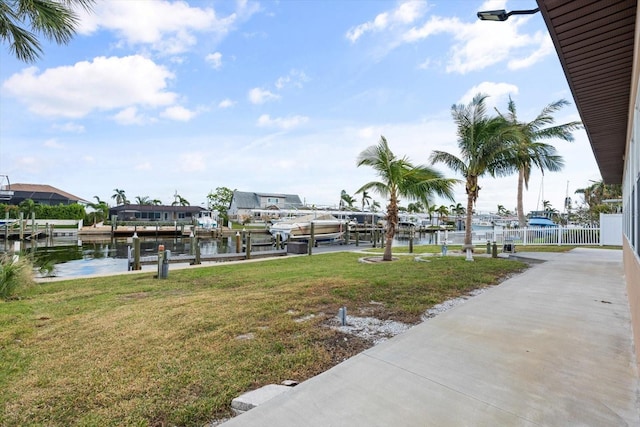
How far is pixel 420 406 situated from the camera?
8.69 feet

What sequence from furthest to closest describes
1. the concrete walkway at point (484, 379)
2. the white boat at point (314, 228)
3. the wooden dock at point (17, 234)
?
the wooden dock at point (17, 234) < the white boat at point (314, 228) < the concrete walkway at point (484, 379)

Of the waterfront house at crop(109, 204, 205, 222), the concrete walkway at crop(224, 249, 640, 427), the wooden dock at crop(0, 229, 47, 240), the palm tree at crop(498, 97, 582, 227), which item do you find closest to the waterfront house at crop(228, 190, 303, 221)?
the waterfront house at crop(109, 204, 205, 222)

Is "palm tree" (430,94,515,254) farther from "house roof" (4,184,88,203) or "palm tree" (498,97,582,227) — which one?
"house roof" (4,184,88,203)

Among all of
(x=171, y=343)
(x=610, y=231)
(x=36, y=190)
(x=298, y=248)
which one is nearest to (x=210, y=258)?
(x=298, y=248)

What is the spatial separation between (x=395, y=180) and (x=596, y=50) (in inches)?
355

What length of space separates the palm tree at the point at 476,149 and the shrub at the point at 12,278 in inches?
563

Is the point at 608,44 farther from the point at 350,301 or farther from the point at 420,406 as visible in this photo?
the point at 350,301

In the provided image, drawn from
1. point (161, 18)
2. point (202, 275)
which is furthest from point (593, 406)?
point (161, 18)

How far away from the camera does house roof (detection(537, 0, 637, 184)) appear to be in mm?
3555

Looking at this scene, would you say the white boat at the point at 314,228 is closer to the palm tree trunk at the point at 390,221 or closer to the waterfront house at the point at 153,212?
the palm tree trunk at the point at 390,221

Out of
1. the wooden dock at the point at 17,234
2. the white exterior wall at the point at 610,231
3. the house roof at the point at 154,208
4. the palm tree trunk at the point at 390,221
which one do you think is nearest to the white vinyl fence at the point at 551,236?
the white exterior wall at the point at 610,231

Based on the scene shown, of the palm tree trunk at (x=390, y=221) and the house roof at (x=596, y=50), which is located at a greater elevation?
the house roof at (x=596, y=50)

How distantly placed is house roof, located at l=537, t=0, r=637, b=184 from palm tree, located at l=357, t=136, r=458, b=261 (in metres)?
6.92

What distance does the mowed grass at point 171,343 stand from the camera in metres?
2.72
